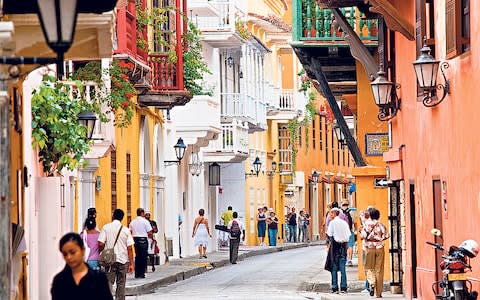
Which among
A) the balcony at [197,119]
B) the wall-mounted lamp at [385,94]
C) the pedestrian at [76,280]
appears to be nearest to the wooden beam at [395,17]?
the wall-mounted lamp at [385,94]

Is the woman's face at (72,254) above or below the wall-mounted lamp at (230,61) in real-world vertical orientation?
below

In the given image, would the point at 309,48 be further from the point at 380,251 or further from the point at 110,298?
the point at 110,298

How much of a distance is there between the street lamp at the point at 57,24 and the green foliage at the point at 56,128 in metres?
11.3

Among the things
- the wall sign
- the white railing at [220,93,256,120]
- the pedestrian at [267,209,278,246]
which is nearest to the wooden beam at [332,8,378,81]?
the wall sign

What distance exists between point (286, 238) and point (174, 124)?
2393 cm

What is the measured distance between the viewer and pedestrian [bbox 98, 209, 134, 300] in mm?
23641

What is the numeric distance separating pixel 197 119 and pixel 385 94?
20.7m

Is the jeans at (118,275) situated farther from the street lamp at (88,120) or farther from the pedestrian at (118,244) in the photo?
the street lamp at (88,120)

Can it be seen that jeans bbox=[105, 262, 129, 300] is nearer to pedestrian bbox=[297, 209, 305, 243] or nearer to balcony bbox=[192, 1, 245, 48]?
balcony bbox=[192, 1, 245, 48]

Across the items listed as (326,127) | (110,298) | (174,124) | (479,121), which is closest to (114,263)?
(479,121)

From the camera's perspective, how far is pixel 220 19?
167 feet

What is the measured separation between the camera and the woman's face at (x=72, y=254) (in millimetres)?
10930

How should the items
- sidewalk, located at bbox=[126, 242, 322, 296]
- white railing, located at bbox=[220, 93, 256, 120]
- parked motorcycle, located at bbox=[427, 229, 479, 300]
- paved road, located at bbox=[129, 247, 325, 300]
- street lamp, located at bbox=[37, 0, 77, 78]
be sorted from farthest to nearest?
white railing, located at bbox=[220, 93, 256, 120]
sidewalk, located at bbox=[126, 242, 322, 296]
paved road, located at bbox=[129, 247, 325, 300]
parked motorcycle, located at bbox=[427, 229, 479, 300]
street lamp, located at bbox=[37, 0, 77, 78]

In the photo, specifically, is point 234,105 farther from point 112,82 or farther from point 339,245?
point 339,245
